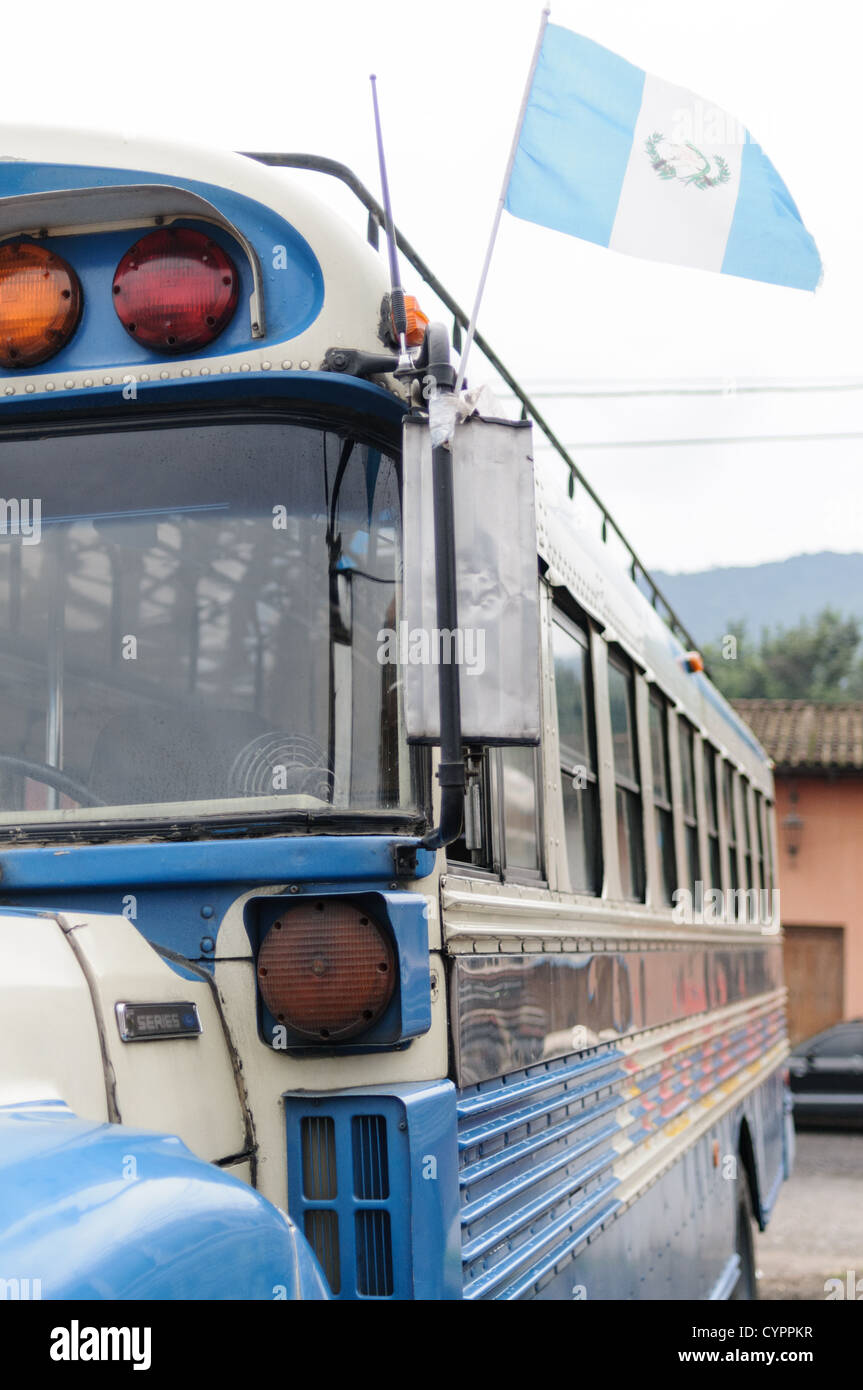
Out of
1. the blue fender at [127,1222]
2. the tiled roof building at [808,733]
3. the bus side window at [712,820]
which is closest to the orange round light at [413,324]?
the blue fender at [127,1222]

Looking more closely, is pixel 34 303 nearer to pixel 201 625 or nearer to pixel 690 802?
pixel 201 625

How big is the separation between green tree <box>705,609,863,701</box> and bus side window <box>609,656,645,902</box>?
4687cm

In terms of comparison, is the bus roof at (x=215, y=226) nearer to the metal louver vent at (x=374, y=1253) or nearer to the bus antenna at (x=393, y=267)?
the bus antenna at (x=393, y=267)

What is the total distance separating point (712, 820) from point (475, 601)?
4.40m

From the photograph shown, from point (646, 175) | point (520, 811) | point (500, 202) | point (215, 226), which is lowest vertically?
point (520, 811)

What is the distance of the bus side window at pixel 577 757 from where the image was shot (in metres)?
3.33

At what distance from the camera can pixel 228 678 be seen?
218 cm

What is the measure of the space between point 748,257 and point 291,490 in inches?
49.3

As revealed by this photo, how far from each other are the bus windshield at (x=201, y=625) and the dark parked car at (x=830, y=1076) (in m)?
13.0

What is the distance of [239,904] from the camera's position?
6.81 ft

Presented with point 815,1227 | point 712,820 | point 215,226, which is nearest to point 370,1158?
point 215,226

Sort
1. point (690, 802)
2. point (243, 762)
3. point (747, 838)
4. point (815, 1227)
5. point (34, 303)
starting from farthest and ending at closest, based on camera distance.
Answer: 1. point (815, 1227)
2. point (747, 838)
3. point (690, 802)
4. point (34, 303)
5. point (243, 762)

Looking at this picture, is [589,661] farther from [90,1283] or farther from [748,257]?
[90,1283]
